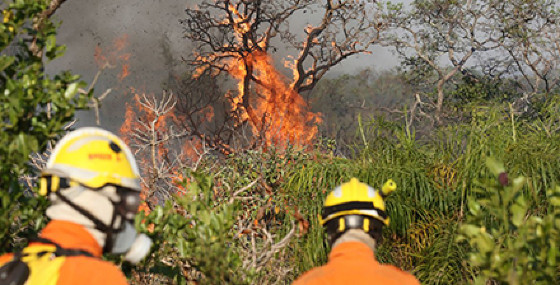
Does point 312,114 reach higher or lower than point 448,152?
higher

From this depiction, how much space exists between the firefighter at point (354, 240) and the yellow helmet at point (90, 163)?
29.4 inches

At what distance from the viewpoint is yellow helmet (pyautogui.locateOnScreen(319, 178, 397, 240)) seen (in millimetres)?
2186

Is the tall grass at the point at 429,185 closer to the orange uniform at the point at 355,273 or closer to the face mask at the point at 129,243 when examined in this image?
the orange uniform at the point at 355,273

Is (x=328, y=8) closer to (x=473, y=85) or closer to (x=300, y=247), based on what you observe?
(x=473, y=85)

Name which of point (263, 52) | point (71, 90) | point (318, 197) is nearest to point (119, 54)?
point (263, 52)

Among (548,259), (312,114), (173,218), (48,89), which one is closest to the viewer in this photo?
(548,259)

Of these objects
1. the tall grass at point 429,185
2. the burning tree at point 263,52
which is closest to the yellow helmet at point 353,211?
the tall grass at point 429,185

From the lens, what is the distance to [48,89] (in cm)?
270

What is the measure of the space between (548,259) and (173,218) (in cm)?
193

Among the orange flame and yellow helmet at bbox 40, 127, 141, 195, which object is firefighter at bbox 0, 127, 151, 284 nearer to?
yellow helmet at bbox 40, 127, 141, 195

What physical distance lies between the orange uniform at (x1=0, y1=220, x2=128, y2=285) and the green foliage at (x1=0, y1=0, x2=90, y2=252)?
29.7 inches

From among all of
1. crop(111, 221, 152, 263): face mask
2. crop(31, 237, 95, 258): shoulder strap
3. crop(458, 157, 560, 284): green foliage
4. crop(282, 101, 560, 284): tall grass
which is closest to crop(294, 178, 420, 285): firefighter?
crop(458, 157, 560, 284): green foliage

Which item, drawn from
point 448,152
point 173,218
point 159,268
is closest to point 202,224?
point 173,218

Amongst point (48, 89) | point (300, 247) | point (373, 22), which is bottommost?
point (300, 247)
